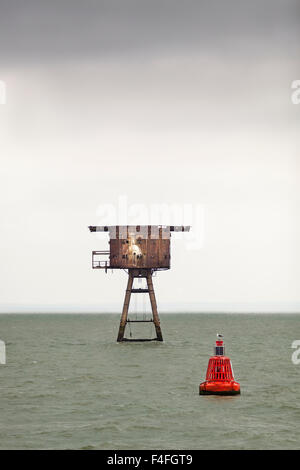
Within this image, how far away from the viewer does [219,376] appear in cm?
3241

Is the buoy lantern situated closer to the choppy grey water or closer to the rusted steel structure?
the choppy grey water

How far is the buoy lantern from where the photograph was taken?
31.2m

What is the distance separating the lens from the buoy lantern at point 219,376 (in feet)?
102

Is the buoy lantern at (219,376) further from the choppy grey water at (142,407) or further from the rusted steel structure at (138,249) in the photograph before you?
the rusted steel structure at (138,249)

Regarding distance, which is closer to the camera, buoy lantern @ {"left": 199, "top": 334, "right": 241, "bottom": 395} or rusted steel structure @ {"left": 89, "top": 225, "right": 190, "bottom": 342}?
buoy lantern @ {"left": 199, "top": 334, "right": 241, "bottom": 395}

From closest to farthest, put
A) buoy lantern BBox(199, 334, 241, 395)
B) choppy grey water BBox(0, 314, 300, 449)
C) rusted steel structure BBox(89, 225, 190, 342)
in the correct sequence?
choppy grey water BBox(0, 314, 300, 449) < buoy lantern BBox(199, 334, 241, 395) < rusted steel structure BBox(89, 225, 190, 342)

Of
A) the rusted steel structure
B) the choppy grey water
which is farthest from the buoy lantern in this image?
the rusted steel structure

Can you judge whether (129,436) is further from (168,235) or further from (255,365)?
(168,235)

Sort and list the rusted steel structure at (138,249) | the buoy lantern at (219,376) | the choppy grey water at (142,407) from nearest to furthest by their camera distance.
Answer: the choppy grey water at (142,407) → the buoy lantern at (219,376) → the rusted steel structure at (138,249)

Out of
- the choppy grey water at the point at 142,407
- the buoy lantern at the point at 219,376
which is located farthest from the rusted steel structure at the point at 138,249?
the buoy lantern at the point at 219,376

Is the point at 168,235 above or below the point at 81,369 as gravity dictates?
above
